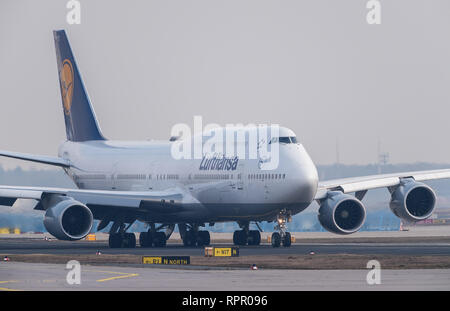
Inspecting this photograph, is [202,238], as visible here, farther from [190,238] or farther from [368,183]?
[368,183]

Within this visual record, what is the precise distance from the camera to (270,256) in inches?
1633

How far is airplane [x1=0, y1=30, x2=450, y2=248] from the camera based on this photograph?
50.9m

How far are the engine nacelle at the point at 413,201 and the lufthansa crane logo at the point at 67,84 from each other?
75.9 ft

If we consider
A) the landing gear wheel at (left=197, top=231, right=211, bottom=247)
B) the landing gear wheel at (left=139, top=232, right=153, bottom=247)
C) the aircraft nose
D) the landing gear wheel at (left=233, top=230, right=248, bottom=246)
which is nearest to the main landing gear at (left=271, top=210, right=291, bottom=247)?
the aircraft nose

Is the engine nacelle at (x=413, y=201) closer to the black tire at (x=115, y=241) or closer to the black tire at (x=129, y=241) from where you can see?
the black tire at (x=129, y=241)

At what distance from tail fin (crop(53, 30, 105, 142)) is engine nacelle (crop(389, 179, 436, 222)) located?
21058 millimetres

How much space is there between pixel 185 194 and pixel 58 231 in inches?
363

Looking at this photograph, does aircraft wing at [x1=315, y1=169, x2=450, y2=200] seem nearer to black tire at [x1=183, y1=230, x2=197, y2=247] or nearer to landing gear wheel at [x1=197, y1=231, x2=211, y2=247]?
landing gear wheel at [x1=197, y1=231, x2=211, y2=247]

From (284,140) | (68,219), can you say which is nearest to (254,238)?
(284,140)

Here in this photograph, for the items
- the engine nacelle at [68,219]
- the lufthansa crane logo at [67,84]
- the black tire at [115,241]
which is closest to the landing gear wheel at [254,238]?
the black tire at [115,241]

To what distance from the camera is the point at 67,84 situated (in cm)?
6769

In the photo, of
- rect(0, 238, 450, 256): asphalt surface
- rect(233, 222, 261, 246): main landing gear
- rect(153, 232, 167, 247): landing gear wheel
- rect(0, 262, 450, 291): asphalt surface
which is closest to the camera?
rect(0, 262, 450, 291): asphalt surface

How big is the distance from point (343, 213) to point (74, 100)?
21445 mm
